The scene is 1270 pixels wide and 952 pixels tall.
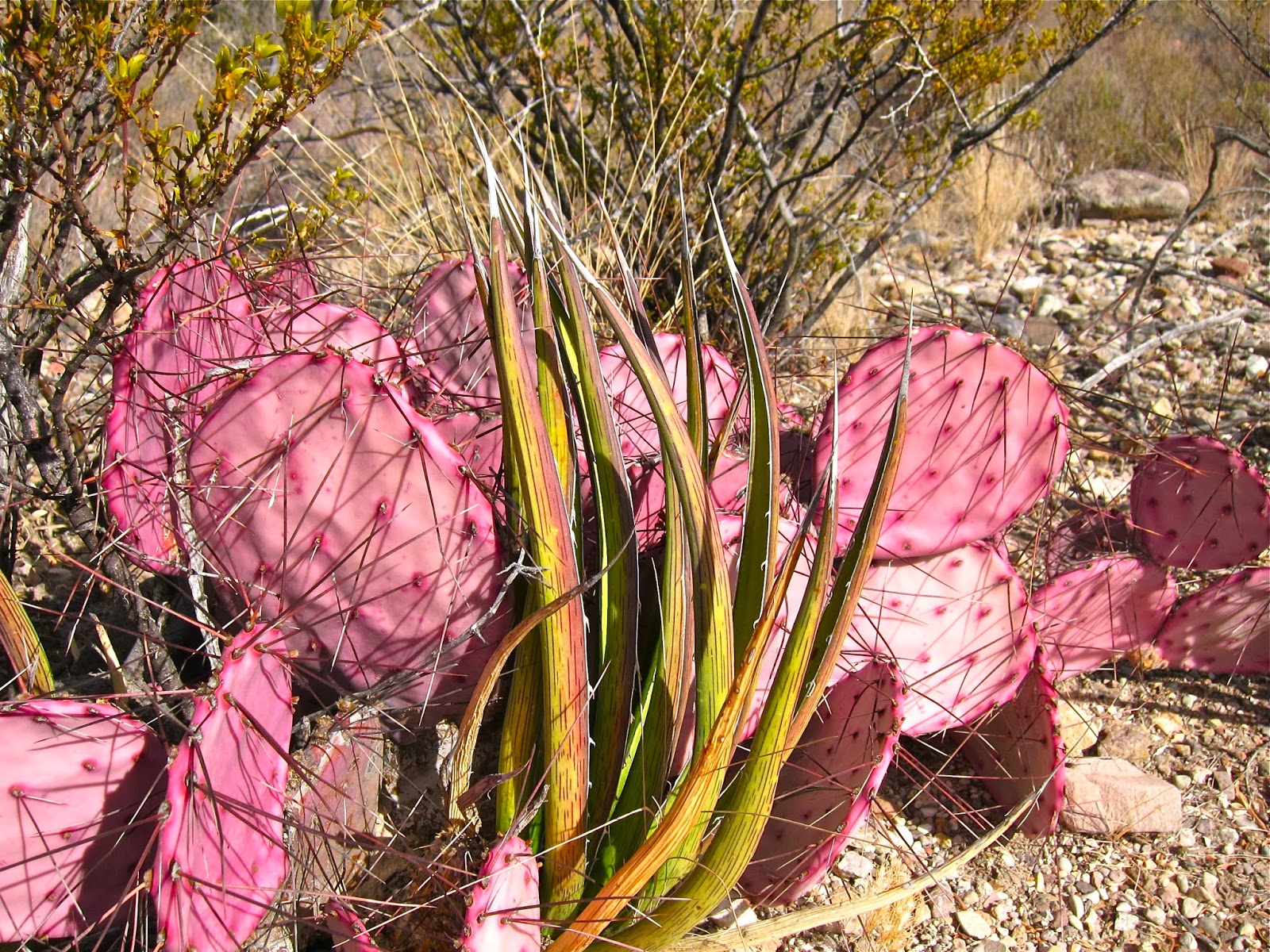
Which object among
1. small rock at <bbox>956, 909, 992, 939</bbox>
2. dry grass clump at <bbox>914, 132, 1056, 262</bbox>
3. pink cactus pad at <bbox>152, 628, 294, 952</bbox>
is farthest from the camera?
dry grass clump at <bbox>914, 132, 1056, 262</bbox>

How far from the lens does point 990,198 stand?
5.05 meters

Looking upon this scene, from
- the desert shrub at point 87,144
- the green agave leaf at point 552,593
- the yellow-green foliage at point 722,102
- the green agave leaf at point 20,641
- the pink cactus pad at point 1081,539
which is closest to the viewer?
the green agave leaf at point 552,593

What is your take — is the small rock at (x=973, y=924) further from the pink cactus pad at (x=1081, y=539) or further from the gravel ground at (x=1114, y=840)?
the pink cactus pad at (x=1081, y=539)

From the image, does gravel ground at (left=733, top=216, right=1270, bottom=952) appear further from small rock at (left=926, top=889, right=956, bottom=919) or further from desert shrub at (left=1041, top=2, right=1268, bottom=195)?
desert shrub at (left=1041, top=2, right=1268, bottom=195)

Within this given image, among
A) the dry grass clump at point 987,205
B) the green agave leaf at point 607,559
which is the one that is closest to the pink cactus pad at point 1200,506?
the green agave leaf at point 607,559

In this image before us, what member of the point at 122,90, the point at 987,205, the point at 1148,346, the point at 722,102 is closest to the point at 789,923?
the point at 122,90

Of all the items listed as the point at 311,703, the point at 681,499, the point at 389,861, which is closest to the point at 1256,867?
the point at 681,499

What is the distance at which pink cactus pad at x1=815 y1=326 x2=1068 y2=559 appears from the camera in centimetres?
172

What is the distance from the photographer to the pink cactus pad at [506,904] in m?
1.13

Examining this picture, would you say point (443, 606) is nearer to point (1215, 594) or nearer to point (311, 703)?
point (311, 703)

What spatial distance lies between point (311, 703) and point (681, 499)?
75 centimetres

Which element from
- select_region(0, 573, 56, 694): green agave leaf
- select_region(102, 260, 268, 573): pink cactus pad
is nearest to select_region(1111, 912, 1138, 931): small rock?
select_region(102, 260, 268, 573): pink cactus pad

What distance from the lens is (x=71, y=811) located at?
4.16 feet

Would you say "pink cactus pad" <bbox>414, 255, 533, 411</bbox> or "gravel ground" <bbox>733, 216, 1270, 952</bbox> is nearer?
"gravel ground" <bbox>733, 216, 1270, 952</bbox>
